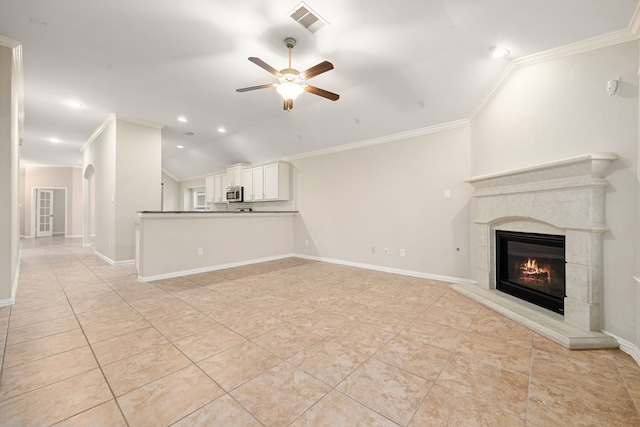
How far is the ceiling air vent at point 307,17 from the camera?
2.43 meters

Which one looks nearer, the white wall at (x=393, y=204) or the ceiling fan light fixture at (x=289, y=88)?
the ceiling fan light fixture at (x=289, y=88)

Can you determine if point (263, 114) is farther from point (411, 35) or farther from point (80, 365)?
point (80, 365)

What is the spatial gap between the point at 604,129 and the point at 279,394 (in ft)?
10.7

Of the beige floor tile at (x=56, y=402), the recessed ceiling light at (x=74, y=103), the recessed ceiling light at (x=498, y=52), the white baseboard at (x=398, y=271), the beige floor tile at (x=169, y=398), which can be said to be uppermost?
the recessed ceiling light at (x=74, y=103)

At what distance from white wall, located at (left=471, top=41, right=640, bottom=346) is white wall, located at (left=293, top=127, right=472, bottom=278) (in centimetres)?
126

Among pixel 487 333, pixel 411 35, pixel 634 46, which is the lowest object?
pixel 487 333

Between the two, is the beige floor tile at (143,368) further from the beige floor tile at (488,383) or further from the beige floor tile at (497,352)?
the beige floor tile at (497,352)

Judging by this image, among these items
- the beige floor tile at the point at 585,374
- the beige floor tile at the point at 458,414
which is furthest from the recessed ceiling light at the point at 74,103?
the beige floor tile at the point at 585,374

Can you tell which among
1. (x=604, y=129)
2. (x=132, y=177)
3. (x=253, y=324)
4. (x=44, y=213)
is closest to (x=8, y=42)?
(x=132, y=177)

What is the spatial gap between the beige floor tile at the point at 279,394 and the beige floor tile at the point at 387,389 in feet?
0.62

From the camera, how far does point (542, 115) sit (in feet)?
8.88

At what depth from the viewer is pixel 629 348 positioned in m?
2.03

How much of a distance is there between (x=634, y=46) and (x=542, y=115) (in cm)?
73

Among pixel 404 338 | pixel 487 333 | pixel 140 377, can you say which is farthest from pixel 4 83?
pixel 487 333
